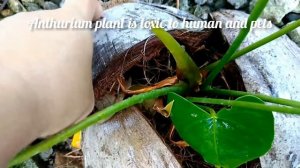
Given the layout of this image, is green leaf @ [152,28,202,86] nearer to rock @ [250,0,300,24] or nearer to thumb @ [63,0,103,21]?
thumb @ [63,0,103,21]

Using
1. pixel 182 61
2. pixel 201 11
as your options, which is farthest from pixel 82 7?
pixel 201 11

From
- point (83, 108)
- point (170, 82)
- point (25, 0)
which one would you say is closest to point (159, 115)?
point (170, 82)

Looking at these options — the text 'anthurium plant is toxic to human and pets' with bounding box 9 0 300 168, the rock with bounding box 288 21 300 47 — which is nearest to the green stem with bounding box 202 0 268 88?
→ the text 'anthurium plant is toxic to human and pets' with bounding box 9 0 300 168

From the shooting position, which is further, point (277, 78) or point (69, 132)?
point (277, 78)

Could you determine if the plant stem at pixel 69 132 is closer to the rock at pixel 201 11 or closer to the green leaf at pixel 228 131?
the green leaf at pixel 228 131

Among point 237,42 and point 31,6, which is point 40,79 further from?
point 31,6

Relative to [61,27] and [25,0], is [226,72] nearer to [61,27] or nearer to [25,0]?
[61,27]

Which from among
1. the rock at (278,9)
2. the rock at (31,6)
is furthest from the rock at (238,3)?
the rock at (31,6)
